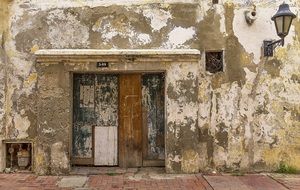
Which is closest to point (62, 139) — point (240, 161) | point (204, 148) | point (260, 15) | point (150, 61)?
point (150, 61)

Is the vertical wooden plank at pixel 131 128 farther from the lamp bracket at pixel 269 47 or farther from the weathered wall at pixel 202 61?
the lamp bracket at pixel 269 47

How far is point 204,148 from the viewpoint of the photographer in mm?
9117

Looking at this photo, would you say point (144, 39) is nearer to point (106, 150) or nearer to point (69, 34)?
point (69, 34)

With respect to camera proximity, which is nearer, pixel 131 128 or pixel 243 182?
pixel 243 182

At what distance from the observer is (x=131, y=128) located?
955cm

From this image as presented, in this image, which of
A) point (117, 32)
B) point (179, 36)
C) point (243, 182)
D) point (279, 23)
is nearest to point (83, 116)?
point (117, 32)

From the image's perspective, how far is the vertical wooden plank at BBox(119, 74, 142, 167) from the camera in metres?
9.55

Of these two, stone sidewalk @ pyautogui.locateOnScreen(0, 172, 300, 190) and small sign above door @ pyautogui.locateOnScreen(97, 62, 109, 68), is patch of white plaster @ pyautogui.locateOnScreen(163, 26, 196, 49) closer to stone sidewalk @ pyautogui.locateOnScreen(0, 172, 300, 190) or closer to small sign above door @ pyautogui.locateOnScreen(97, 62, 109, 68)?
small sign above door @ pyautogui.locateOnScreen(97, 62, 109, 68)

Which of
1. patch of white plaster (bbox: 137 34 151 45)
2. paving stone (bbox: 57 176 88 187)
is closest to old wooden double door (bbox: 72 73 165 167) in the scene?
patch of white plaster (bbox: 137 34 151 45)

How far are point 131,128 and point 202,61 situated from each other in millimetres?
2245

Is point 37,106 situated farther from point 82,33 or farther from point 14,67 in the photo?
point 82,33

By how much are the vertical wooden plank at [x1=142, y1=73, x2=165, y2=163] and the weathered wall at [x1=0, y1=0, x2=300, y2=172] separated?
94cm

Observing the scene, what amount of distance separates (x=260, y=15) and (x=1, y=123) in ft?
20.5

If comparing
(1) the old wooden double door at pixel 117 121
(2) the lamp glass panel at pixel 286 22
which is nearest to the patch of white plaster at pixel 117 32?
(1) the old wooden double door at pixel 117 121
